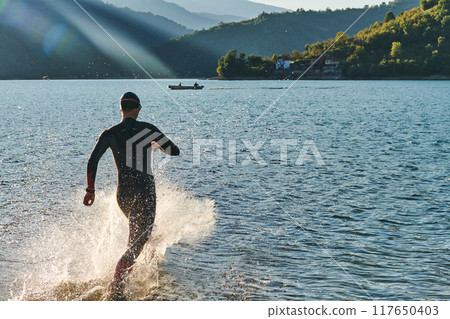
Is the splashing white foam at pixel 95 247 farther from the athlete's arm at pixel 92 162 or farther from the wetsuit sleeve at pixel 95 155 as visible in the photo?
the wetsuit sleeve at pixel 95 155

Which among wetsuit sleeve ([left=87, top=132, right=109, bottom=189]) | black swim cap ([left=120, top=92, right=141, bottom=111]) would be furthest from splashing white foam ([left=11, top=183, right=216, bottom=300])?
black swim cap ([left=120, top=92, right=141, bottom=111])

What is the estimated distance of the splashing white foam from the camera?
9406 millimetres

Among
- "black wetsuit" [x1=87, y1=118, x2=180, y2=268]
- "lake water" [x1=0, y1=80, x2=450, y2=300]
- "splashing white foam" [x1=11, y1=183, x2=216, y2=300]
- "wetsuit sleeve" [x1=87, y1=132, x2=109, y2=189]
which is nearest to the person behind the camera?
"wetsuit sleeve" [x1=87, y1=132, x2=109, y2=189]

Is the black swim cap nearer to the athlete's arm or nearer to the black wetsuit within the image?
the black wetsuit

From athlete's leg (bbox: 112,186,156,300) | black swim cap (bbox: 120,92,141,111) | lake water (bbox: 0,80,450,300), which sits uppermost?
black swim cap (bbox: 120,92,141,111)

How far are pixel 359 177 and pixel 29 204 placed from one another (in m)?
13.1

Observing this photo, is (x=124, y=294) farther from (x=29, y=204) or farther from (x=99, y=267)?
(x=29, y=204)

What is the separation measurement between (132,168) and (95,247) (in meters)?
4.31

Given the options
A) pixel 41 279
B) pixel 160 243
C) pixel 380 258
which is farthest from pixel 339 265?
pixel 41 279

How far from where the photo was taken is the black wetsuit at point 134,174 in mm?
7973

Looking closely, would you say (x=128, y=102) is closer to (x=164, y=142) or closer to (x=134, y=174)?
(x=164, y=142)

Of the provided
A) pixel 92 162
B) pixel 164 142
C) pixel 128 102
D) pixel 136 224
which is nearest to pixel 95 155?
pixel 92 162

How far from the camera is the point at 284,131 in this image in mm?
42938

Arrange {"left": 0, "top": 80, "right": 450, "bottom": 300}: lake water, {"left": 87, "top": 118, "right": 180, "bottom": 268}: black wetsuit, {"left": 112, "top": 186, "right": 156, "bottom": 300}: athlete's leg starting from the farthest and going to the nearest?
1. {"left": 0, "top": 80, "right": 450, "bottom": 300}: lake water
2. {"left": 112, "top": 186, "right": 156, "bottom": 300}: athlete's leg
3. {"left": 87, "top": 118, "right": 180, "bottom": 268}: black wetsuit
